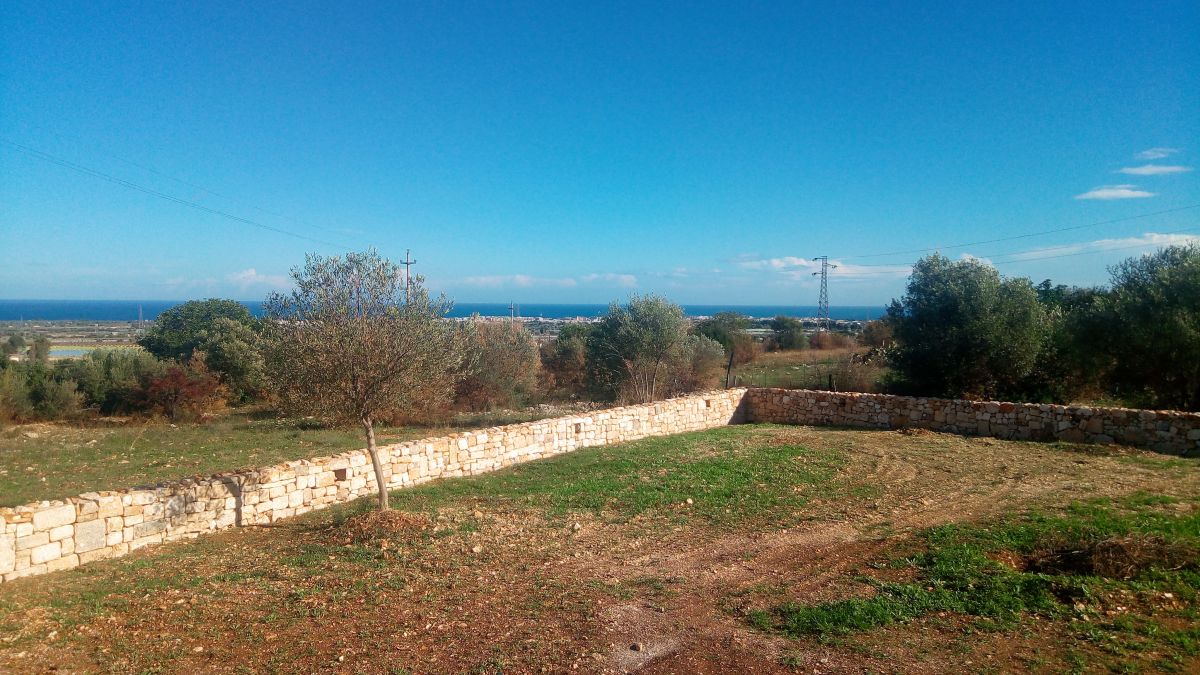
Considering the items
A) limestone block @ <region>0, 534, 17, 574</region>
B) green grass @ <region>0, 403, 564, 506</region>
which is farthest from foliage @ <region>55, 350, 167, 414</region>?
limestone block @ <region>0, 534, 17, 574</region>

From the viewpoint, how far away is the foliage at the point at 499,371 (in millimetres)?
25500

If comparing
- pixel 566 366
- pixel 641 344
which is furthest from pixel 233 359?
pixel 641 344

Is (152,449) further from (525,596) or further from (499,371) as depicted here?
(525,596)

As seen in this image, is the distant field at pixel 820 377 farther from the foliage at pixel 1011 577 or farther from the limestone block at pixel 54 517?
the limestone block at pixel 54 517

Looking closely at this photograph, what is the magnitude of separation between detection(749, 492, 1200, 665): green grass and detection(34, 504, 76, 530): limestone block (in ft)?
26.8

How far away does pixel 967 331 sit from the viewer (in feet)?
61.5

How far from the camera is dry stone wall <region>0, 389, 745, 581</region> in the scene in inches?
296

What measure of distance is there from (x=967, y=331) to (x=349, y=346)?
17.3 meters

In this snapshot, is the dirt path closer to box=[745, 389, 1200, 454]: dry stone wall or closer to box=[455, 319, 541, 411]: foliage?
box=[745, 389, 1200, 454]: dry stone wall

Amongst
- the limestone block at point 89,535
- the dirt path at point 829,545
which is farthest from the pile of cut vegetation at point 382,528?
the limestone block at point 89,535

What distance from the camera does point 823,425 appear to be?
18875mm

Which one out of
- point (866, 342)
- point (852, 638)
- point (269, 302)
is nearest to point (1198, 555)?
point (852, 638)

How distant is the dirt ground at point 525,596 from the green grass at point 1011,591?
219 mm

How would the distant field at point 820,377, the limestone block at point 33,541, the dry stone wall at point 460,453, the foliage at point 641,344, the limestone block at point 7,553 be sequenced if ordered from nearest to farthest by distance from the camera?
the limestone block at point 7,553, the limestone block at point 33,541, the dry stone wall at point 460,453, the distant field at point 820,377, the foliage at point 641,344
